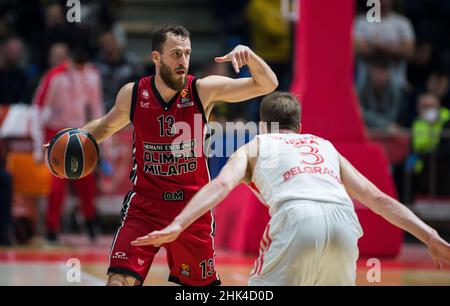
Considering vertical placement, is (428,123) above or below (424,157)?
above

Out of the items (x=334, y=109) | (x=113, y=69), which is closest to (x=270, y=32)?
(x=113, y=69)

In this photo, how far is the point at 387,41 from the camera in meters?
14.5

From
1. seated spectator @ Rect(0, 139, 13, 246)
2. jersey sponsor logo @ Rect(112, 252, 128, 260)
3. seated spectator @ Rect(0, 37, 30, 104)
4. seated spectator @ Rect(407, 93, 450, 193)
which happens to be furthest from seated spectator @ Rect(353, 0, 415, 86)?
jersey sponsor logo @ Rect(112, 252, 128, 260)

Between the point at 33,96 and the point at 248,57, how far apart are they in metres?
8.75

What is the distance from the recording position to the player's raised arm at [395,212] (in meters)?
5.07

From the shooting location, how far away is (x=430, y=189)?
12625mm

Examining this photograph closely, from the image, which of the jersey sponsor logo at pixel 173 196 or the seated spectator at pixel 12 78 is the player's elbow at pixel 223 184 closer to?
the jersey sponsor logo at pixel 173 196

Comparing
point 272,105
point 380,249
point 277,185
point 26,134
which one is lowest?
point 380,249

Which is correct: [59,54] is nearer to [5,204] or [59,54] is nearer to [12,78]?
[12,78]

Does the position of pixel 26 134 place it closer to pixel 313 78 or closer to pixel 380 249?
pixel 313 78

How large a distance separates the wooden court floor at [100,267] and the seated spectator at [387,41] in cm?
308

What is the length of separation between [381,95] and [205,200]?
371 inches

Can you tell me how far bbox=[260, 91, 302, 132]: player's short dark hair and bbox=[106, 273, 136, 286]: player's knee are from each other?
1.40 metres

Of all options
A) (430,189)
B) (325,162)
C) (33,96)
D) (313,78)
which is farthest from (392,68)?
(325,162)
